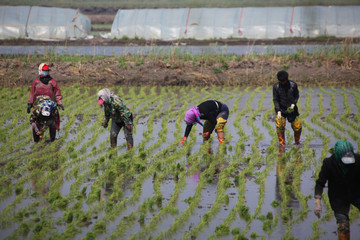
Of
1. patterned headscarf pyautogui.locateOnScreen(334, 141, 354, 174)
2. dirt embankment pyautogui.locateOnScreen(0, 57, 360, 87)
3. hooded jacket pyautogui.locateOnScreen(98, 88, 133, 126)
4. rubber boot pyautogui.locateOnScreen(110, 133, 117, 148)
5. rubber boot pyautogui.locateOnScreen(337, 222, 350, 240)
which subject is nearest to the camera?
patterned headscarf pyautogui.locateOnScreen(334, 141, 354, 174)

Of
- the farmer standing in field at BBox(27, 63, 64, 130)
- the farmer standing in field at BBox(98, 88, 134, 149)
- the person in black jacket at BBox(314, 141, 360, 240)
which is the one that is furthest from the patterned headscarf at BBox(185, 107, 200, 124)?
the person in black jacket at BBox(314, 141, 360, 240)

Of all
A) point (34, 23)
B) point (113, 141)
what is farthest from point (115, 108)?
point (34, 23)

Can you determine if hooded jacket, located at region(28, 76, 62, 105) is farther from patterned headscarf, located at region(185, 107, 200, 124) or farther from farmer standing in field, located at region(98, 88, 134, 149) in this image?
patterned headscarf, located at region(185, 107, 200, 124)

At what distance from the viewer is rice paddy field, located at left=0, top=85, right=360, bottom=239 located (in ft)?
20.4

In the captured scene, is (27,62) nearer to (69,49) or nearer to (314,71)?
(69,49)

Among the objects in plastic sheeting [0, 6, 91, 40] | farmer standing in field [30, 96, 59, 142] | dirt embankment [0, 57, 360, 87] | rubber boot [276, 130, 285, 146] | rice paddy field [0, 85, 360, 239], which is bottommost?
rice paddy field [0, 85, 360, 239]

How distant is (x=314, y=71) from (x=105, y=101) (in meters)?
11.8

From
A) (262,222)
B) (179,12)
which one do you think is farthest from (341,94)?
(179,12)

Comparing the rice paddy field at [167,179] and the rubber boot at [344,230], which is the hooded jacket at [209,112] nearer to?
the rice paddy field at [167,179]

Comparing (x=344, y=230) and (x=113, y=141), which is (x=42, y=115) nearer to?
(x=113, y=141)

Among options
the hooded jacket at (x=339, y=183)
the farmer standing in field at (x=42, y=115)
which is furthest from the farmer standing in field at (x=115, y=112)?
the hooded jacket at (x=339, y=183)

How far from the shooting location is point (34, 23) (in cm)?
3077

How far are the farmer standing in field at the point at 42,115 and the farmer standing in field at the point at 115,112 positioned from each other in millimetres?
1283

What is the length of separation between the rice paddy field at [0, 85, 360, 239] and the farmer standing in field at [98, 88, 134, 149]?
40cm
